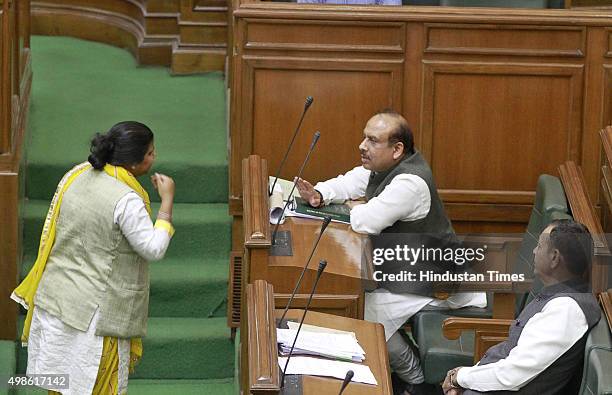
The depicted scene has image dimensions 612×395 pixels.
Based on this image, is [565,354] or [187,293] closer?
[565,354]

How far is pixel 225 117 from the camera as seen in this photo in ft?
21.8

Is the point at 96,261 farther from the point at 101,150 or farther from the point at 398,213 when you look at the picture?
the point at 398,213

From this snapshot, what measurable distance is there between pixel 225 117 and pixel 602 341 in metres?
3.38

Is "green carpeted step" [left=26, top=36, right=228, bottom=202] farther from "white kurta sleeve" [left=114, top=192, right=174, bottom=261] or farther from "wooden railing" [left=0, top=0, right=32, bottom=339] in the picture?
"white kurta sleeve" [left=114, top=192, right=174, bottom=261]

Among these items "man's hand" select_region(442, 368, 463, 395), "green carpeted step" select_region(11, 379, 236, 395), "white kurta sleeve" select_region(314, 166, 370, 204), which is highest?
"white kurta sleeve" select_region(314, 166, 370, 204)

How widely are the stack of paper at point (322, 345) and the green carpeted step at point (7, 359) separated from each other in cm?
158

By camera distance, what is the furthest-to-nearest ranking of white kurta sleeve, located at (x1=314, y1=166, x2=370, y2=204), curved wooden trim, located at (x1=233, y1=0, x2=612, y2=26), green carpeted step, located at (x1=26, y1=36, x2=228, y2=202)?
green carpeted step, located at (x1=26, y1=36, x2=228, y2=202), curved wooden trim, located at (x1=233, y1=0, x2=612, y2=26), white kurta sleeve, located at (x1=314, y1=166, x2=370, y2=204)

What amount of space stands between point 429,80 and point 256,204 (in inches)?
50.4

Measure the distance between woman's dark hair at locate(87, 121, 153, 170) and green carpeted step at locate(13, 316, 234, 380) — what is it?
4.41 ft

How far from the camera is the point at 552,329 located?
3.66 m

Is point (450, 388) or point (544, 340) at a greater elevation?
point (544, 340)

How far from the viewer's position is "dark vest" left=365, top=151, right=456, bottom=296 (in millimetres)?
4574

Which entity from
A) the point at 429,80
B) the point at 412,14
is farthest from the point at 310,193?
the point at 412,14

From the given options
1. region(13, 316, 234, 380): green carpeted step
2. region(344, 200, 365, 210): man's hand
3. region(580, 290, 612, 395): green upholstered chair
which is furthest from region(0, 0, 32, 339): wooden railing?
region(580, 290, 612, 395): green upholstered chair
